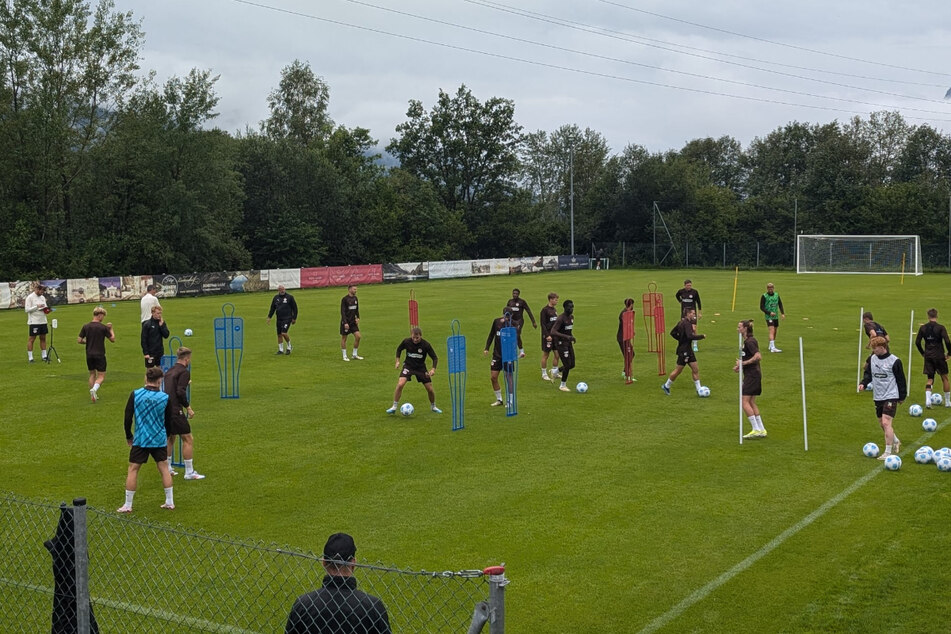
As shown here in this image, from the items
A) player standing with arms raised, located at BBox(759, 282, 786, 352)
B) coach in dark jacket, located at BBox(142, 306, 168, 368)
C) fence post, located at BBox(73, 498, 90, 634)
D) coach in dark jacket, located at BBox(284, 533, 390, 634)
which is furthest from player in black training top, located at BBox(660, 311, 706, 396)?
fence post, located at BBox(73, 498, 90, 634)

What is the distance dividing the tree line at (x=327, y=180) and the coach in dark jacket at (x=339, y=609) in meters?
58.9

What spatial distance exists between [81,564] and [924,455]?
1277 cm

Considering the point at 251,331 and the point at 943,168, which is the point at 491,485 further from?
the point at 943,168

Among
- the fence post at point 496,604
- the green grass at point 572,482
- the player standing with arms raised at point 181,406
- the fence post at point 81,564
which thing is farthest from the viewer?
the player standing with arms raised at point 181,406

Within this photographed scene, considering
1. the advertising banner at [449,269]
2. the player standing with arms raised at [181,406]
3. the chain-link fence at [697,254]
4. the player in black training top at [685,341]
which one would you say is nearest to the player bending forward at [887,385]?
the player in black training top at [685,341]

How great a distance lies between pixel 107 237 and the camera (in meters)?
63.1

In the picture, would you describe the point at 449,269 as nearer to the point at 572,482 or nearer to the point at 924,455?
the point at 924,455

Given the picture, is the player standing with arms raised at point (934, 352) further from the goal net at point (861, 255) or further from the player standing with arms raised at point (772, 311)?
the goal net at point (861, 255)

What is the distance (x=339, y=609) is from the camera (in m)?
5.67

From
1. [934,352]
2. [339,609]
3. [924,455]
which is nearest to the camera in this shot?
[339,609]

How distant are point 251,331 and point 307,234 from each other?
138 feet

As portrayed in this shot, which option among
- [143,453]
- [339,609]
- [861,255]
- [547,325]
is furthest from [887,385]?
[861,255]

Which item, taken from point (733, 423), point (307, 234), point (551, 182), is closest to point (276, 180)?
point (307, 234)

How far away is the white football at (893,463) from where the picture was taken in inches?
564
